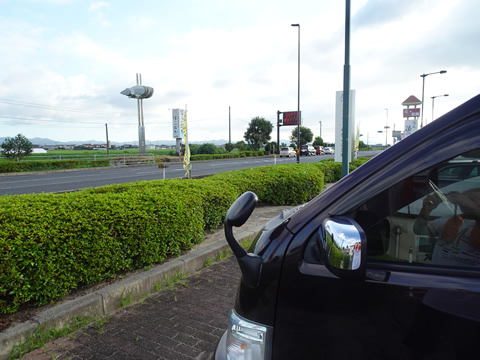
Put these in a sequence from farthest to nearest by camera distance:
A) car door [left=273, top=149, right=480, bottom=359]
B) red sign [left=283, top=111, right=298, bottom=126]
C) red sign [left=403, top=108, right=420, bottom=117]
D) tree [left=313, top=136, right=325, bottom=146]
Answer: tree [left=313, top=136, right=325, bottom=146] < red sign [left=283, top=111, right=298, bottom=126] < red sign [left=403, top=108, right=420, bottom=117] < car door [left=273, top=149, right=480, bottom=359]

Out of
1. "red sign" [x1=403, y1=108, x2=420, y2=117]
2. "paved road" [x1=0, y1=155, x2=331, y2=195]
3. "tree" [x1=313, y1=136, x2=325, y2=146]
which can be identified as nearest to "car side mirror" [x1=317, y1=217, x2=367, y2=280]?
"paved road" [x1=0, y1=155, x2=331, y2=195]

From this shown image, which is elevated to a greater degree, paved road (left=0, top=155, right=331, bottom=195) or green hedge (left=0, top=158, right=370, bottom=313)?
green hedge (left=0, top=158, right=370, bottom=313)

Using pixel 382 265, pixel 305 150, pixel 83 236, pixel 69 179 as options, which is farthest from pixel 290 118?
pixel 382 265

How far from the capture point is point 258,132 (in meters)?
60.0

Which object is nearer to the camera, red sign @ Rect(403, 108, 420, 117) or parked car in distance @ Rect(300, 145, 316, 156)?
red sign @ Rect(403, 108, 420, 117)

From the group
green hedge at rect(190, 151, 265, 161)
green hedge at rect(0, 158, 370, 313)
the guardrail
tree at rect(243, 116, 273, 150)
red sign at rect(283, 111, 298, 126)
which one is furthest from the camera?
tree at rect(243, 116, 273, 150)

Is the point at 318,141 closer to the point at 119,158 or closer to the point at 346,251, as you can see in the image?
the point at 119,158

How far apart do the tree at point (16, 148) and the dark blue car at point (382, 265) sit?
29.3m

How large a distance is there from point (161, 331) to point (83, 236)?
117 centimetres

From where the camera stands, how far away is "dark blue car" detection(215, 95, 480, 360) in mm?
1026

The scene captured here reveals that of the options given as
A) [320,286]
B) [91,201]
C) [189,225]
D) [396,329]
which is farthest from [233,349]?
[189,225]

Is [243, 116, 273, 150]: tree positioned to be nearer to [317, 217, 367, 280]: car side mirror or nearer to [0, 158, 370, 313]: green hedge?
[0, 158, 370, 313]: green hedge

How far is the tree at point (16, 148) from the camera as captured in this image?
24.9m

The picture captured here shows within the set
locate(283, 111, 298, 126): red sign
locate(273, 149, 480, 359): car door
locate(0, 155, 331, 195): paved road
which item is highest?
locate(283, 111, 298, 126): red sign
